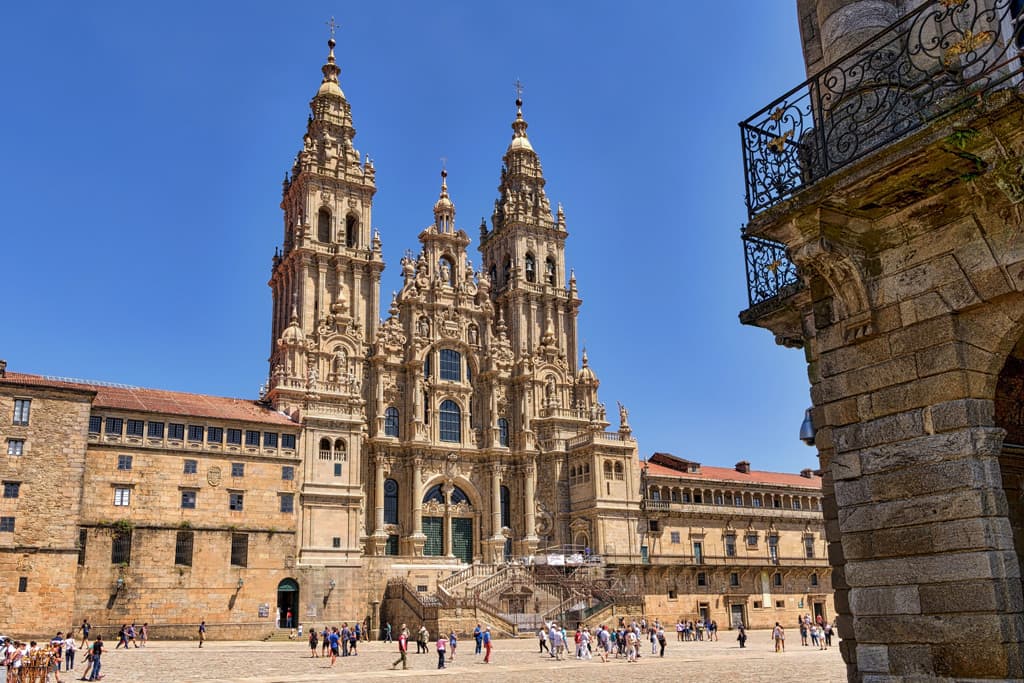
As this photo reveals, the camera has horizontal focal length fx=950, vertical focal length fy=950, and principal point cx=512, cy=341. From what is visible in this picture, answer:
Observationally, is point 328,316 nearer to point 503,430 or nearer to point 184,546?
point 503,430

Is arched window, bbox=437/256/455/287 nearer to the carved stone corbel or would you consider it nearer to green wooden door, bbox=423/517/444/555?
green wooden door, bbox=423/517/444/555

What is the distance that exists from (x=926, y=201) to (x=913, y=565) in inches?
149

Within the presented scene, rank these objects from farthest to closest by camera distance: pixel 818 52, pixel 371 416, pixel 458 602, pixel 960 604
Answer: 1. pixel 371 416
2. pixel 458 602
3. pixel 818 52
4. pixel 960 604

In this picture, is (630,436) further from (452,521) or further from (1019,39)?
(1019,39)

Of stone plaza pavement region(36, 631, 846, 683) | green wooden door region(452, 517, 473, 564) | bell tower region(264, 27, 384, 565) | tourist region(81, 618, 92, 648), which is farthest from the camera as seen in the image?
green wooden door region(452, 517, 473, 564)

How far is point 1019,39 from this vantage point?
10.2 m

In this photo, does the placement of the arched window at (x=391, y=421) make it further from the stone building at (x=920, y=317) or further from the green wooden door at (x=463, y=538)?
the stone building at (x=920, y=317)

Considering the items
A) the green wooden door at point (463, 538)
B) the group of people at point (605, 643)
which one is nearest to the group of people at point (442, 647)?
the group of people at point (605, 643)

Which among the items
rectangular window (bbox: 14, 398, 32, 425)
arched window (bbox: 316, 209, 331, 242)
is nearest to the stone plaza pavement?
rectangular window (bbox: 14, 398, 32, 425)

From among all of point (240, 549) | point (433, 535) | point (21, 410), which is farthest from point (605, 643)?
point (21, 410)

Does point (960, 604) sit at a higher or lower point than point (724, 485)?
lower

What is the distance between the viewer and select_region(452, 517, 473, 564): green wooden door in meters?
64.8

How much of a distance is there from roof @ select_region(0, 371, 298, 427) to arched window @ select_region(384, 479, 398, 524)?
33.2 feet

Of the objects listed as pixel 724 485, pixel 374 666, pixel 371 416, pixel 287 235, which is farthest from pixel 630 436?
pixel 374 666
